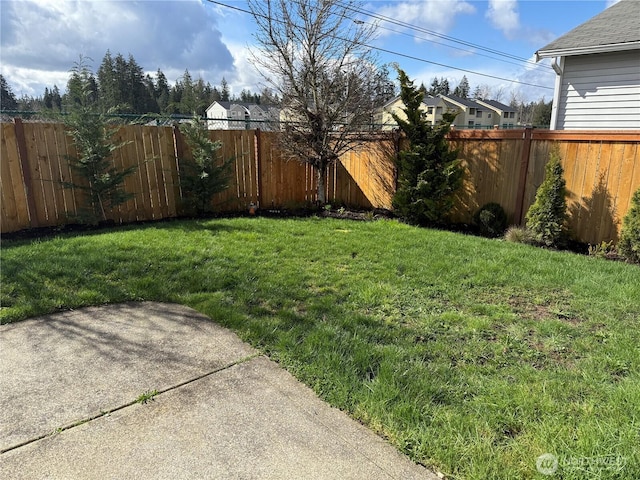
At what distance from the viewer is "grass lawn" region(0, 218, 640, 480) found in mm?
2133

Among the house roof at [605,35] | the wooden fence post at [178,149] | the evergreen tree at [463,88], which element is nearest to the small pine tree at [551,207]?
the house roof at [605,35]

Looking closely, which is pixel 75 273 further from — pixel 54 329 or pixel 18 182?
pixel 18 182

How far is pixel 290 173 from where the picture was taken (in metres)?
9.05

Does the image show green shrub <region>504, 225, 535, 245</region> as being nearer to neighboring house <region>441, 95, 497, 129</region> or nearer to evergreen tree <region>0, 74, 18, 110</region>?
evergreen tree <region>0, 74, 18, 110</region>

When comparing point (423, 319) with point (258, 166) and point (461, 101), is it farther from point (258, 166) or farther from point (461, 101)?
point (461, 101)

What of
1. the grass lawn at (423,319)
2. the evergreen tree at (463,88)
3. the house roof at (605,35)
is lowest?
the grass lawn at (423,319)

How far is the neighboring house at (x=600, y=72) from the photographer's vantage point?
7.14 meters

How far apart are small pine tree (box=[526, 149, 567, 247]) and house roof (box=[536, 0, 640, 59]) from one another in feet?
8.65

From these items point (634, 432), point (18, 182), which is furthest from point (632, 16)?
point (18, 182)

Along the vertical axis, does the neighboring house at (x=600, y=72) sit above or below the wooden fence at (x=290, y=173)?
above

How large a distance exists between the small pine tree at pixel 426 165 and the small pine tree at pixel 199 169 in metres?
3.41

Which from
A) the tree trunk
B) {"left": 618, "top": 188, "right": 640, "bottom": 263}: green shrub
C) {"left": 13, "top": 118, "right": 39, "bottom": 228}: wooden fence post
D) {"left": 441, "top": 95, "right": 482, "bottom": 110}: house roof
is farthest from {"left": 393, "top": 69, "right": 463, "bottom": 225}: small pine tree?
{"left": 441, "top": 95, "right": 482, "bottom": 110}: house roof

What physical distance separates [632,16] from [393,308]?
8.18m

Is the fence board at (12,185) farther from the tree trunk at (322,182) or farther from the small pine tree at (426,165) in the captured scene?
the small pine tree at (426,165)
